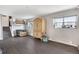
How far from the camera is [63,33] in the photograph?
5348 mm

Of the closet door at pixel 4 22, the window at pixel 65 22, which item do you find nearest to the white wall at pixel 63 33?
the window at pixel 65 22

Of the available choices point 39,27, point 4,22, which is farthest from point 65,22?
point 4,22

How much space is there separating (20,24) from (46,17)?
13.3ft

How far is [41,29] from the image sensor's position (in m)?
7.05

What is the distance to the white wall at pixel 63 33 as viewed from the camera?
15.3ft

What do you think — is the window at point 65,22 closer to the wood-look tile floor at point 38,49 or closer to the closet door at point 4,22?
the wood-look tile floor at point 38,49

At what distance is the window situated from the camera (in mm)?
4878

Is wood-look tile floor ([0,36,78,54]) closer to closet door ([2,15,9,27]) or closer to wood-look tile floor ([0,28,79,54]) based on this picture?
wood-look tile floor ([0,28,79,54])

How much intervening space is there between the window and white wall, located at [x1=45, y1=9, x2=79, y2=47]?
23 cm

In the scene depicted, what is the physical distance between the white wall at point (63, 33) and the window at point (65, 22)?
23cm

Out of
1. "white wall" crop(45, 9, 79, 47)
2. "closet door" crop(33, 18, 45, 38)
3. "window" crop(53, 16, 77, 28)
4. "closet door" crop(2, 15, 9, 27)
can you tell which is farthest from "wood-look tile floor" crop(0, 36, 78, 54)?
"closet door" crop(2, 15, 9, 27)

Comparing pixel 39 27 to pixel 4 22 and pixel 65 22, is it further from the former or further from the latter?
pixel 4 22

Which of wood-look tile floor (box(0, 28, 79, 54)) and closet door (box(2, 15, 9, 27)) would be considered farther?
closet door (box(2, 15, 9, 27))
